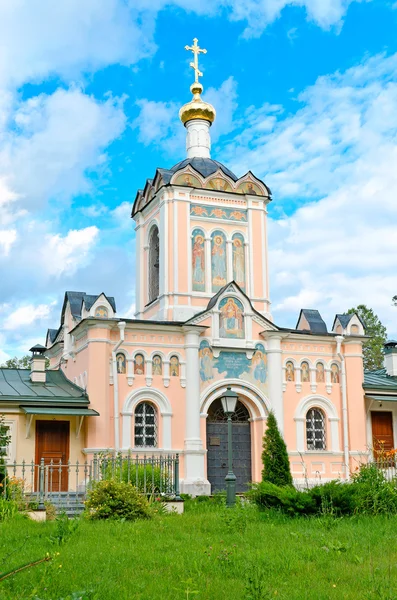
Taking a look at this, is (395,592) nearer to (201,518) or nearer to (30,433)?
(201,518)

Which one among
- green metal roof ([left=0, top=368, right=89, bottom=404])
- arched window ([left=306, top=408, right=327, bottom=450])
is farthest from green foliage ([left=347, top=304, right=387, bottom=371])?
green metal roof ([left=0, top=368, right=89, bottom=404])

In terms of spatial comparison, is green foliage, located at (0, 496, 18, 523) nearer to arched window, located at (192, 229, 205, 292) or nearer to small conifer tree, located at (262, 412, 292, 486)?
small conifer tree, located at (262, 412, 292, 486)

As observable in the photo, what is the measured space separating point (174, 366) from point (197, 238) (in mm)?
4583

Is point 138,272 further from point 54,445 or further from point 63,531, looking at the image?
point 63,531

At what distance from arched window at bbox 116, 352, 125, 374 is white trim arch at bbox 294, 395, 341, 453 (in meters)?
5.54

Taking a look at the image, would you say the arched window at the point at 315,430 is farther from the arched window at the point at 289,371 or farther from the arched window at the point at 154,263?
the arched window at the point at 154,263

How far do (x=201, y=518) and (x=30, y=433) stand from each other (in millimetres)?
8412

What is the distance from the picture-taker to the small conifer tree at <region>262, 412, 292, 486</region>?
1891 centimetres

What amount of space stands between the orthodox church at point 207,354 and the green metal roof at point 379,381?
718mm

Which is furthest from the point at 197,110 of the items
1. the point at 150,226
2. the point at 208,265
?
the point at 208,265

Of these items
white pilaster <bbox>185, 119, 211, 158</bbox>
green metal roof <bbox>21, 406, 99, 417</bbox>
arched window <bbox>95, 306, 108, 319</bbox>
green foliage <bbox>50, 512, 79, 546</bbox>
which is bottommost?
green foliage <bbox>50, 512, 79, 546</bbox>

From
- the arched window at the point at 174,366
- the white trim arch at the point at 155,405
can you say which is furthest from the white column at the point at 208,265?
the white trim arch at the point at 155,405

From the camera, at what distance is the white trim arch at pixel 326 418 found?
72.4 ft

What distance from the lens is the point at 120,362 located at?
20.5 m
